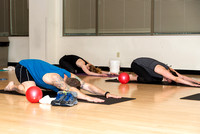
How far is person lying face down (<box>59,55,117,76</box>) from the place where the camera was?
24.9ft

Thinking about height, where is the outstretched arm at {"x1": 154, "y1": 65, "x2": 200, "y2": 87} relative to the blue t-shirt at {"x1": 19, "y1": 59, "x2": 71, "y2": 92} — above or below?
below

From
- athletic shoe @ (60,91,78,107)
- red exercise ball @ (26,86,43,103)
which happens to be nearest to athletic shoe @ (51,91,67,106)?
athletic shoe @ (60,91,78,107)

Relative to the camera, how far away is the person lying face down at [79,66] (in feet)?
24.9

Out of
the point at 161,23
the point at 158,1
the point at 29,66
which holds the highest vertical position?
the point at 158,1

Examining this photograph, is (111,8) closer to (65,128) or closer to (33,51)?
(33,51)

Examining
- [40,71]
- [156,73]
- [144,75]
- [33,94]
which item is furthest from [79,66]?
[33,94]

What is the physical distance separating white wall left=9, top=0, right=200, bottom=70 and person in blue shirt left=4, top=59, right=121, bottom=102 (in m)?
4.50

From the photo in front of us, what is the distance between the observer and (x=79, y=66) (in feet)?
25.6

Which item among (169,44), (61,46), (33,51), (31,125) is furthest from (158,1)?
(31,125)

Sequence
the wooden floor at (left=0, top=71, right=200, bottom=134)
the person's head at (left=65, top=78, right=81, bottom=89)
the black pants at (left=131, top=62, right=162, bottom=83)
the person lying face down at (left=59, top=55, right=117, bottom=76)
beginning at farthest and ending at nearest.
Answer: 1. the person lying face down at (left=59, top=55, right=117, bottom=76)
2. the black pants at (left=131, top=62, right=162, bottom=83)
3. the person's head at (left=65, top=78, right=81, bottom=89)
4. the wooden floor at (left=0, top=71, right=200, bottom=134)

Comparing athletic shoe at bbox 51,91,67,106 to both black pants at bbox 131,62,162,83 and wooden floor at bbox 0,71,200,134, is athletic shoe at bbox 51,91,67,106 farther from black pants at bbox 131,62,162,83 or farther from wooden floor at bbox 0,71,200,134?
black pants at bbox 131,62,162,83

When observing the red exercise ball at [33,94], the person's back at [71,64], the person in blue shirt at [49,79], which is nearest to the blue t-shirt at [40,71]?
the person in blue shirt at [49,79]

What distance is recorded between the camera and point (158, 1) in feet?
28.8

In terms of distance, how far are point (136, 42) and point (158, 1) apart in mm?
1158
